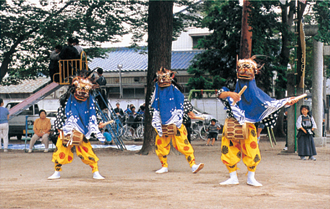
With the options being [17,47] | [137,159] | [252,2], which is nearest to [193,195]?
[137,159]

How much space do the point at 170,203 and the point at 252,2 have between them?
9946 millimetres

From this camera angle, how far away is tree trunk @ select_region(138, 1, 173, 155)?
43.2 ft

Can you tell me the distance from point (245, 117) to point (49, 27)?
12.1m

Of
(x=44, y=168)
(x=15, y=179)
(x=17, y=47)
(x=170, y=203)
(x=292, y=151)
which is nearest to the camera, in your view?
(x=170, y=203)

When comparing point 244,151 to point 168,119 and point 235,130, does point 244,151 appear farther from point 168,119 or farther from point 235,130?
point 168,119

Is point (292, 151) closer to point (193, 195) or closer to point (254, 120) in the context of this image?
point (254, 120)

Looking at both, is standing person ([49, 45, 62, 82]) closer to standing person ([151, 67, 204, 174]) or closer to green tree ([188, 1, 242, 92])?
green tree ([188, 1, 242, 92])

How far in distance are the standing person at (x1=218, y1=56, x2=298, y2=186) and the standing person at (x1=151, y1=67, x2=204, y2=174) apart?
1578 mm

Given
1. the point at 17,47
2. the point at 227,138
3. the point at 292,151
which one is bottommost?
the point at 292,151

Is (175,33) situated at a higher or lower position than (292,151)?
higher

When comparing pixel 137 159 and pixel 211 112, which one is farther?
pixel 211 112

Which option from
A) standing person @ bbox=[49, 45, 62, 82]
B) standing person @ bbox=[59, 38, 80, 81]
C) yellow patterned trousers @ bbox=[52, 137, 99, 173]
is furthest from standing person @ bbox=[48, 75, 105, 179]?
standing person @ bbox=[49, 45, 62, 82]

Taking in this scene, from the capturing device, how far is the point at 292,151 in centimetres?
1370

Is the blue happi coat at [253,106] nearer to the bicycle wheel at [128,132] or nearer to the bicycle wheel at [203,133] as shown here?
the bicycle wheel at [203,133]
